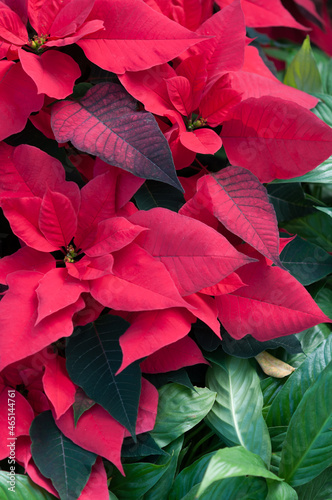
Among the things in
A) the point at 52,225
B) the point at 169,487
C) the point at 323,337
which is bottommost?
the point at 169,487

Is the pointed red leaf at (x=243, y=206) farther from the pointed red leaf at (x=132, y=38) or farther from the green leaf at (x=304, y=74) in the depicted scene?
the green leaf at (x=304, y=74)

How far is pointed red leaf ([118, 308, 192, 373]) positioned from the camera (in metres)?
0.40

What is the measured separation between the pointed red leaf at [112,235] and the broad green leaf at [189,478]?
23 centimetres

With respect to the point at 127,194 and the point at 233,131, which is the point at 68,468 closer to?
the point at 127,194

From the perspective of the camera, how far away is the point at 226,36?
512 mm

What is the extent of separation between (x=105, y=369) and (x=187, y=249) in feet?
0.43

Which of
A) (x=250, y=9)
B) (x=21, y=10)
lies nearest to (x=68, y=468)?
(x=21, y=10)

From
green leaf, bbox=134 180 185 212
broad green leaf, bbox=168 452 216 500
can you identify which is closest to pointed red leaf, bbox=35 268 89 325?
green leaf, bbox=134 180 185 212

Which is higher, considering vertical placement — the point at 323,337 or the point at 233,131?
the point at 233,131

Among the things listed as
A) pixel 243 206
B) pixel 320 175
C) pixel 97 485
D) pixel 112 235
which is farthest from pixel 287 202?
pixel 97 485

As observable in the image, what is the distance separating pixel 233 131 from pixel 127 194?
0.13 meters

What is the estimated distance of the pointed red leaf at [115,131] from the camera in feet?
1.41

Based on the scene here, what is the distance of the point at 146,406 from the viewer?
47 centimetres

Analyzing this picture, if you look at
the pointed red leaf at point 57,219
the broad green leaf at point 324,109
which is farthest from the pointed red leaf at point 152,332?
the broad green leaf at point 324,109
